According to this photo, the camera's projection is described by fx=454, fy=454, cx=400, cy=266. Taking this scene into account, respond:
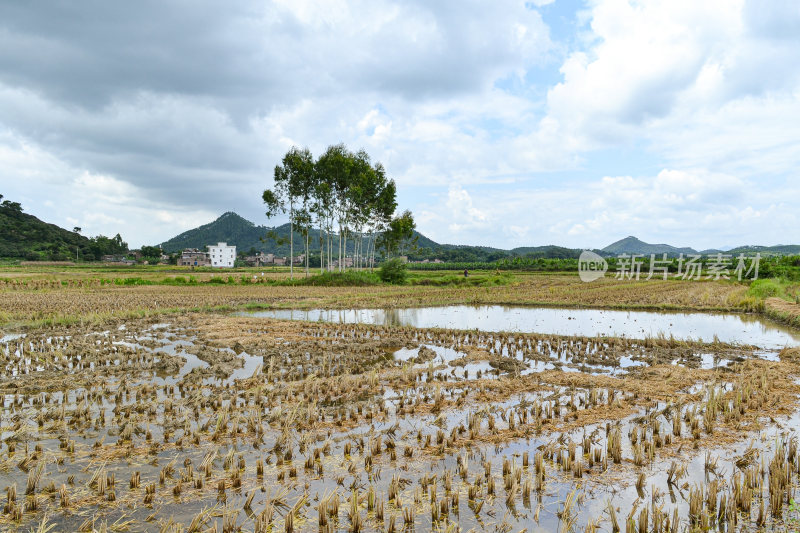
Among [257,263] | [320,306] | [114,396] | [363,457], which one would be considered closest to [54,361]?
[114,396]

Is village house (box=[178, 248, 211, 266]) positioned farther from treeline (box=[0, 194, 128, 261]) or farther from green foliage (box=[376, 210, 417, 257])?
green foliage (box=[376, 210, 417, 257])

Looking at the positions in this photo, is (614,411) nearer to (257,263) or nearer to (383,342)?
(383,342)

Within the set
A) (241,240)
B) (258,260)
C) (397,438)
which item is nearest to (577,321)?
(397,438)

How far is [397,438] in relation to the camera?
21.0ft

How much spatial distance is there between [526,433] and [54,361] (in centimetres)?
1093

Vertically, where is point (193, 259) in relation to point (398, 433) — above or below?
above

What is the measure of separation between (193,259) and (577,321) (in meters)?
90.4

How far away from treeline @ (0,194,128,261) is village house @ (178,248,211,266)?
38.8ft

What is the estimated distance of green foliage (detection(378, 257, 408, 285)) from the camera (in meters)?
42.5

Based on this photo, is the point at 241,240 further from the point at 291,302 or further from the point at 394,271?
the point at 291,302

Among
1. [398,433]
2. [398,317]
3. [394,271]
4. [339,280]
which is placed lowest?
[398,433]

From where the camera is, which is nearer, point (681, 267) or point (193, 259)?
point (681, 267)

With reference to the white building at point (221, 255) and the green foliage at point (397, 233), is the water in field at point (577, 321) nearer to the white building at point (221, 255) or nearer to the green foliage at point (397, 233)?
the green foliage at point (397, 233)

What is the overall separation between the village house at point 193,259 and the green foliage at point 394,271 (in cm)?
6069
